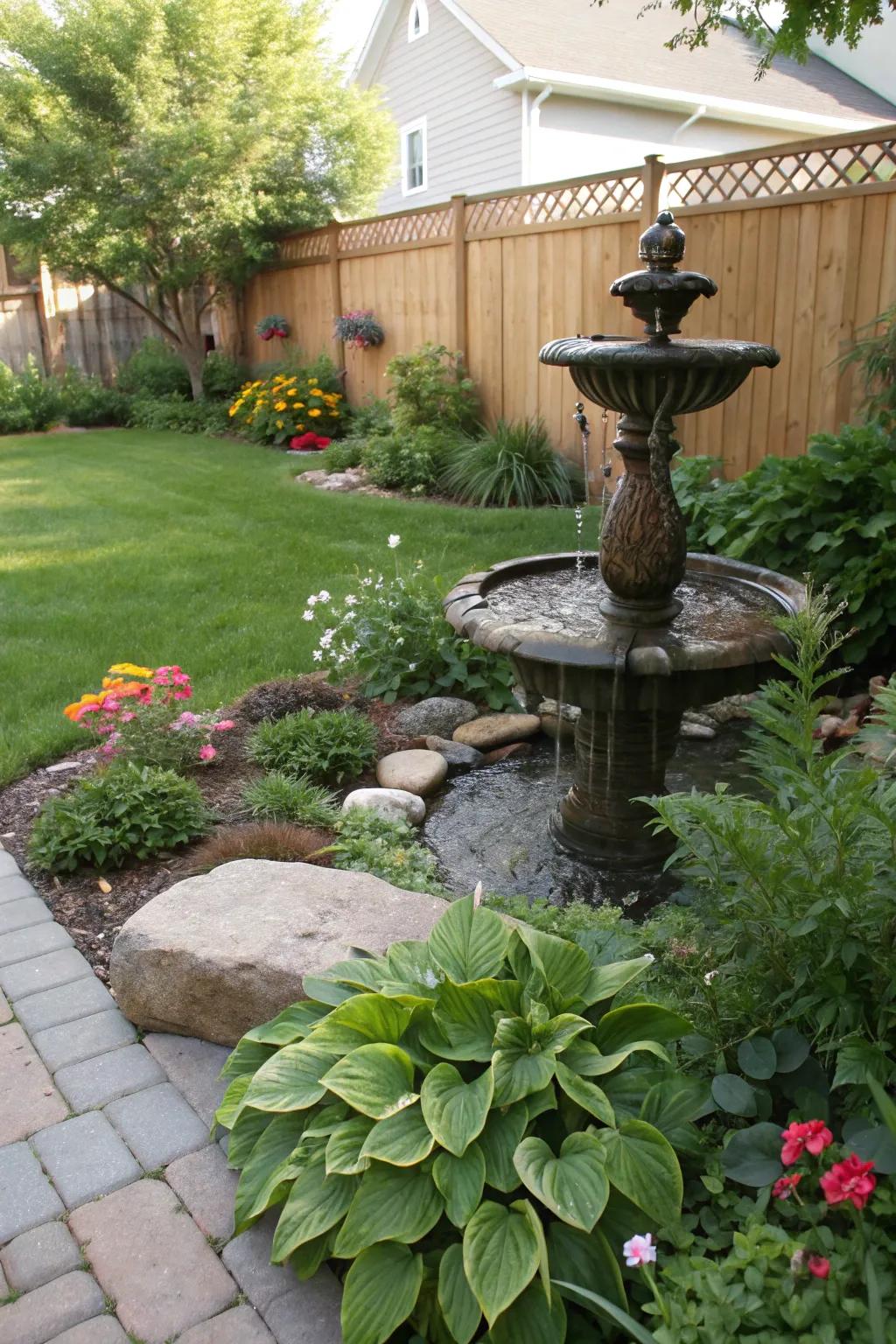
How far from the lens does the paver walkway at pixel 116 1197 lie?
1.90 metres

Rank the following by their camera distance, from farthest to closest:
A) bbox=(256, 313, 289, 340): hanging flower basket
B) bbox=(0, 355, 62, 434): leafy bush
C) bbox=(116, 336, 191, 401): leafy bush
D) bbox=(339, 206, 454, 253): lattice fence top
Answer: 1. bbox=(116, 336, 191, 401): leafy bush
2. bbox=(0, 355, 62, 434): leafy bush
3. bbox=(256, 313, 289, 340): hanging flower basket
4. bbox=(339, 206, 454, 253): lattice fence top

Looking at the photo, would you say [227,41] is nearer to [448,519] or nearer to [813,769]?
[448,519]

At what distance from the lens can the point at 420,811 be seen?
4.15m

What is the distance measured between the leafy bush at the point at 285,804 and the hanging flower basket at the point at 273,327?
36.1ft

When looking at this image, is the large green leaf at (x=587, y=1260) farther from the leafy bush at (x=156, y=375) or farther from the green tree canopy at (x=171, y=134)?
the leafy bush at (x=156, y=375)

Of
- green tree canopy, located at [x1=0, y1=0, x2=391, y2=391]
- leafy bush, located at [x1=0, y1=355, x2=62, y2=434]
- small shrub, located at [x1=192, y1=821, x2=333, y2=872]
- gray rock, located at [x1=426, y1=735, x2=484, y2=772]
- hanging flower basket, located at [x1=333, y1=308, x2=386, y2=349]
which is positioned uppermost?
green tree canopy, located at [x1=0, y1=0, x2=391, y2=391]

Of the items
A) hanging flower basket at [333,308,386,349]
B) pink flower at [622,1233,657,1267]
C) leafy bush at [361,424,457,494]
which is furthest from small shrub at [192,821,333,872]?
hanging flower basket at [333,308,386,349]

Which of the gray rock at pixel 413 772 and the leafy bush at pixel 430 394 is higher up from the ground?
the leafy bush at pixel 430 394

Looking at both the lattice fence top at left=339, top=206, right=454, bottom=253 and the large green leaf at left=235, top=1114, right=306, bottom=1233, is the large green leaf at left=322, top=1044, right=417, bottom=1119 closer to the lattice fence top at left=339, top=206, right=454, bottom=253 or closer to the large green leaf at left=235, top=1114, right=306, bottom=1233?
the large green leaf at left=235, top=1114, right=306, bottom=1233

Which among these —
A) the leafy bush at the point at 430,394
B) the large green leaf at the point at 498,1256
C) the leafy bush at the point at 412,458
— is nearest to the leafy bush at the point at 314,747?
the large green leaf at the point at 498,1256

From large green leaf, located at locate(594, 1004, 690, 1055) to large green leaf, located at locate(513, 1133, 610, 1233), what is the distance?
0.92 ft

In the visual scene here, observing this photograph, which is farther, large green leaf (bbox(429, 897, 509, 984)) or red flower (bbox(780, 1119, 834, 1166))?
large green leaf (bbox(429, 897, 509, 984))

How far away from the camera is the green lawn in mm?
5184

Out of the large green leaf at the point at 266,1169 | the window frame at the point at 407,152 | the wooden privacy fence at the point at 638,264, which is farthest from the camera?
the window frame at the point at 407,152
